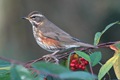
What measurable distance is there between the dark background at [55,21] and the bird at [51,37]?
318 centimetres

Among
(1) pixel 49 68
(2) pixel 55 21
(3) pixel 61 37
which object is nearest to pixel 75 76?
(1) pixel 49 68

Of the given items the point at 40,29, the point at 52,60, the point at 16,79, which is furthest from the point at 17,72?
the point at 40,29

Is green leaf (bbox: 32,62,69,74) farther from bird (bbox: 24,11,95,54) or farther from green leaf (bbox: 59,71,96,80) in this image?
bird (bbox: 24,11,95,54)

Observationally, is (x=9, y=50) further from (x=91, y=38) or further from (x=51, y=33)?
(x=51, y=33)

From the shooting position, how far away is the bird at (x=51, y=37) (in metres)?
3.43

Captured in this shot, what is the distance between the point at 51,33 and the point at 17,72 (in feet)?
6.74

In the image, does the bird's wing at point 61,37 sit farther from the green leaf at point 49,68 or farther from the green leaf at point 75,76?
the green leaf at point 75,76

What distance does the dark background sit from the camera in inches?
296

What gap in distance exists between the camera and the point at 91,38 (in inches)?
303

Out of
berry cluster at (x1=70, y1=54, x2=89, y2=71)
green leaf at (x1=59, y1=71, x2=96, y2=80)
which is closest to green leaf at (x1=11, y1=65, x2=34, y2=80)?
→ green leaf at (x1=59, y1=71, x2=96, y2=80)

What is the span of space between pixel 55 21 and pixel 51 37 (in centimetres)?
409

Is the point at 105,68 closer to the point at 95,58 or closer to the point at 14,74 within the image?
the point at 95,58

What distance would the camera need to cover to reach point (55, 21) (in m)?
7.85

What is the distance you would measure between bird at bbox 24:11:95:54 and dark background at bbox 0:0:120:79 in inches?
125
